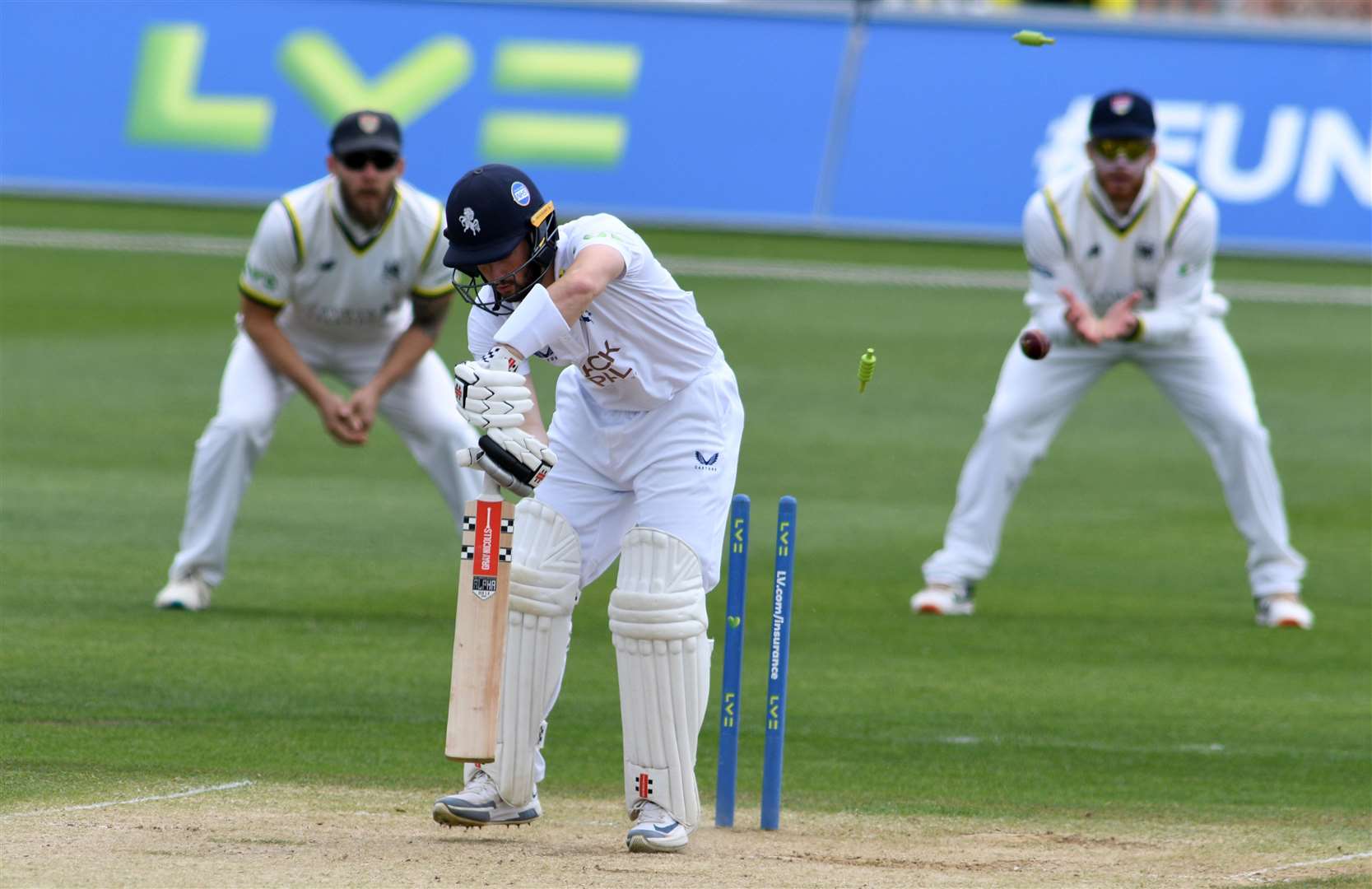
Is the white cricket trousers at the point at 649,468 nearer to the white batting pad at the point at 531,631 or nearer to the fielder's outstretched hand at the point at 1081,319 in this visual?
the white batting pad at the point at 531,631

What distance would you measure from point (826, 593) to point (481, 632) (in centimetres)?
437

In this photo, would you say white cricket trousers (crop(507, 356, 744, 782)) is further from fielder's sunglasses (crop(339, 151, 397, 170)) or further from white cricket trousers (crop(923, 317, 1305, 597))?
white cricket trousers (crop(923, 317, 1305, 597))

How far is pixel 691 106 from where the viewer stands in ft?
57.9

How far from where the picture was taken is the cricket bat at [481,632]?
536cm

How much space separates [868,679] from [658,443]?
2583mm

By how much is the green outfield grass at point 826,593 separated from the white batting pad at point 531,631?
2.35ft

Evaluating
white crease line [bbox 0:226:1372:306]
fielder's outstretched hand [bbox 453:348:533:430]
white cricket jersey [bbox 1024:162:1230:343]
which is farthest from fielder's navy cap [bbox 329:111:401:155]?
white crease line [bbox 0:226:1372:306]

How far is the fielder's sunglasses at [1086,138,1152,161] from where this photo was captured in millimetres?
9055

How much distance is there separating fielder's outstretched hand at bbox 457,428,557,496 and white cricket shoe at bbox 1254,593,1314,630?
4.79 m

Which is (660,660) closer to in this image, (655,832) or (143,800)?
(655,832)

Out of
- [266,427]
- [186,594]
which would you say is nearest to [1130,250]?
[266,427]

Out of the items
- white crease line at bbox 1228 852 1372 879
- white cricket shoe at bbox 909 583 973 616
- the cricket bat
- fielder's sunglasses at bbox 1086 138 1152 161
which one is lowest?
white crease line at bbox 1228 852 1372 879

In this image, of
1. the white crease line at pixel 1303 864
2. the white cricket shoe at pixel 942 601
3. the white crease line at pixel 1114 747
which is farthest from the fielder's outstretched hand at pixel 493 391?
the white cricket shoe at pixel 942 601

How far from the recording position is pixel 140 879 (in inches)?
194
